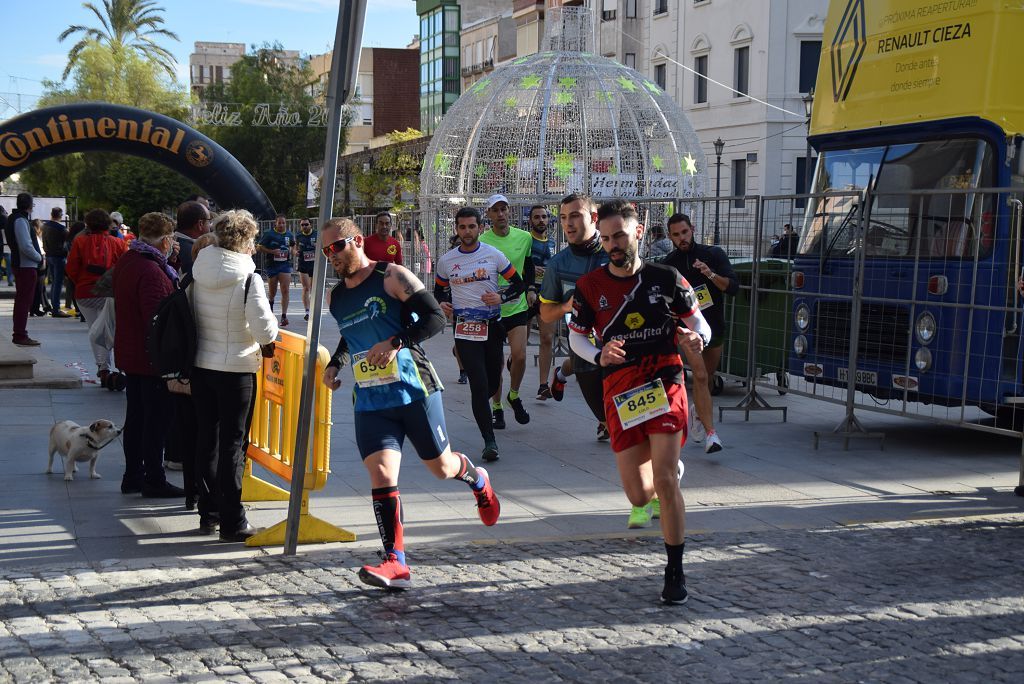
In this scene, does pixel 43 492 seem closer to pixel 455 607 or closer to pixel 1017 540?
pixel 455 607

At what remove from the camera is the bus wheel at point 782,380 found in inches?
448

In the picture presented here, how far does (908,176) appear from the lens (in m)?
10.4

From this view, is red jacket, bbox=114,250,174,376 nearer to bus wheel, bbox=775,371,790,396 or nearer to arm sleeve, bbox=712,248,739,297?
arm sleeve, bbox=712,248,739,297

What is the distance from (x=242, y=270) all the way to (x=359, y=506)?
1.82m

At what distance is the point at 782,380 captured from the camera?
38.2 ft

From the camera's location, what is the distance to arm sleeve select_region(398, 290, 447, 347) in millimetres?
5938

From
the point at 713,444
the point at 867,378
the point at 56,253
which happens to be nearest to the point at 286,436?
the point at 713,444

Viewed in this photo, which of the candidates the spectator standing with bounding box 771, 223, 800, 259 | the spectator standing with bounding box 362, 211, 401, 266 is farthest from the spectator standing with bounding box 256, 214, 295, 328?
the spectator standing with bounding box 771, 223, 800, 259

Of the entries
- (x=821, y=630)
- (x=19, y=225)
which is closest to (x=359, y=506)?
(x=821, y=630)

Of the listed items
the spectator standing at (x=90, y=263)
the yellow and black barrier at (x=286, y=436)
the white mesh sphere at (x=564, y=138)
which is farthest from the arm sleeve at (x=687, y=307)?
the white mesh sphere at (x=564, y=138)

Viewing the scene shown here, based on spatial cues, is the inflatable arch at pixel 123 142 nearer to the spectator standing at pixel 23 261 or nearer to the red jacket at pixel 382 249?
the spectator standing at pixel 23 261

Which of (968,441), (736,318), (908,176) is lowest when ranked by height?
(968,441)

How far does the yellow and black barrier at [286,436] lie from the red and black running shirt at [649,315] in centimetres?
165

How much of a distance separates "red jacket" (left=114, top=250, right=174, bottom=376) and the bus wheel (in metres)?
6.05
